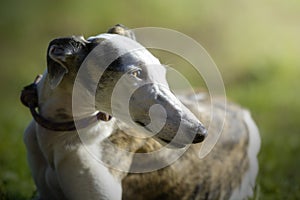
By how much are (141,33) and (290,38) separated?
16.5 ft

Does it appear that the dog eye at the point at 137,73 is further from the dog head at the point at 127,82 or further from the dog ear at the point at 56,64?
the dog ear at the point at 56,64

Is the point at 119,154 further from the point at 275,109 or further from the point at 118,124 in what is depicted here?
the point at 275,109

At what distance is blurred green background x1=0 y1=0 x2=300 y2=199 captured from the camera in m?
7.03

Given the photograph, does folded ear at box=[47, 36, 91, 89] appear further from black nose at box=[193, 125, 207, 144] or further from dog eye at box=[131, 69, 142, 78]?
black nose at box=[193, 125, 207, 144]

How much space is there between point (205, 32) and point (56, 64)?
18.7ft

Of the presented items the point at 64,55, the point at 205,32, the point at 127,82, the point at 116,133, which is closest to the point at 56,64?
the point at 64,55

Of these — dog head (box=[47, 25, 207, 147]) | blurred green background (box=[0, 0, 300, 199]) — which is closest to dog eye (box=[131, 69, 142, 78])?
dog head (box=[47, 25, 207, 147])

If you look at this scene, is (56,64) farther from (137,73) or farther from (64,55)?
(137,73)

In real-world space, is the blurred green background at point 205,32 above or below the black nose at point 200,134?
below

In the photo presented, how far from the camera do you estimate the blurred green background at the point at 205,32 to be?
7.03 metres

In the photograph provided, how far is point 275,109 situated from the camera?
19.6 ft

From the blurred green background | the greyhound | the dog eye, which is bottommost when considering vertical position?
the blurred green background

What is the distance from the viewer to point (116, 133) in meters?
3.22

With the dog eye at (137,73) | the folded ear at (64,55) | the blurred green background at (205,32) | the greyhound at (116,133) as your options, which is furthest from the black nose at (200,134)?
the blurred green background at (205,32)
